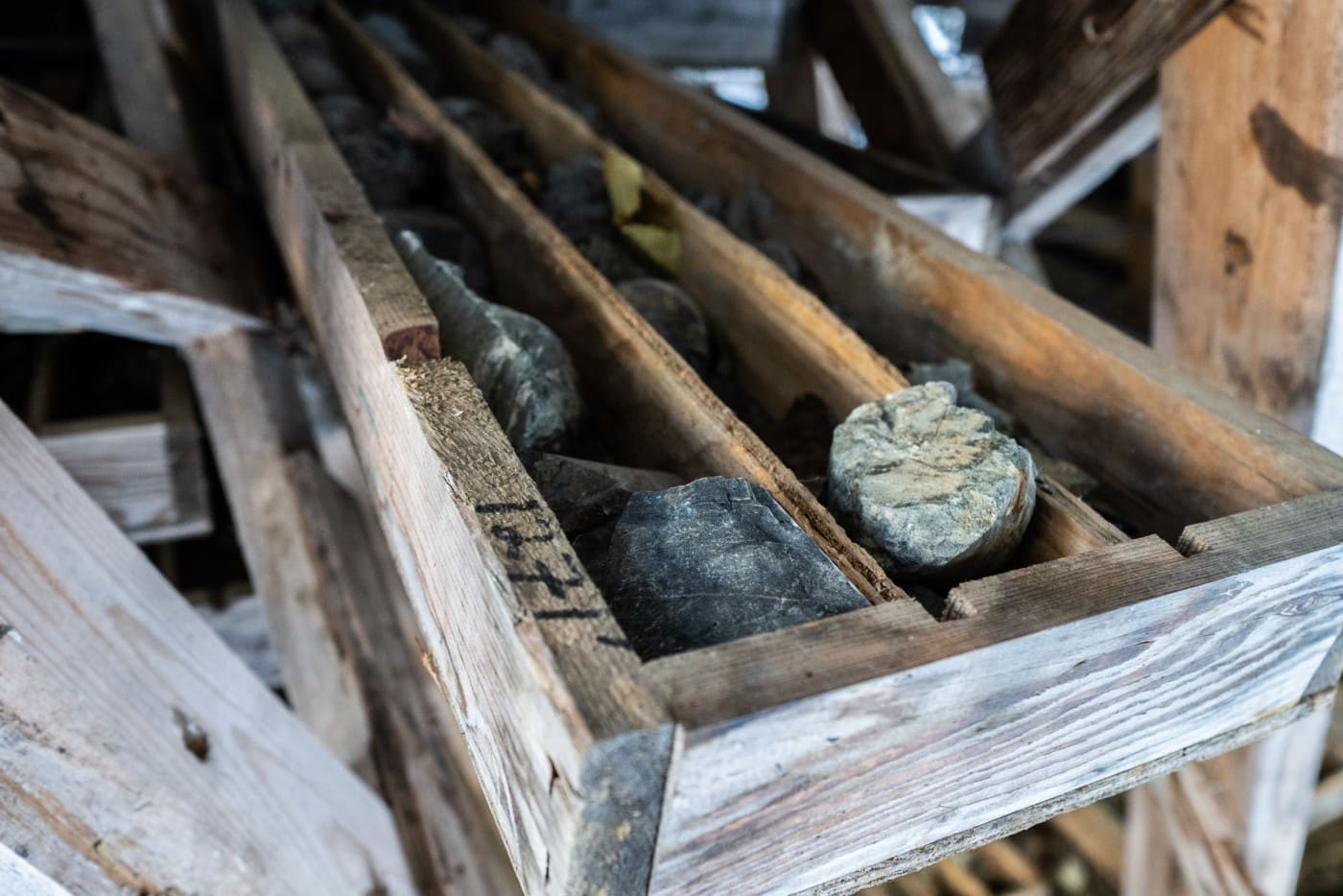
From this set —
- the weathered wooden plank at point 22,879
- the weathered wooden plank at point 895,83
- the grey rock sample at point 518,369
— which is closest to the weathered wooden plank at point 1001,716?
the grey rock sample at point 518,369

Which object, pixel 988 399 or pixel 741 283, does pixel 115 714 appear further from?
pixel 988 399

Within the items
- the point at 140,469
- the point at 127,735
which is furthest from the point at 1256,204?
the point at 140,469

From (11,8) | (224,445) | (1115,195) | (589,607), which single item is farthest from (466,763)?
(1115,195)

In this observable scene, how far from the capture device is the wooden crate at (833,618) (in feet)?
2.45

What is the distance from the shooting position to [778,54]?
11.5 ft

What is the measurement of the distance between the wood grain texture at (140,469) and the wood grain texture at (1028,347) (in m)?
1.17

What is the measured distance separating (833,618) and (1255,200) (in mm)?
1335

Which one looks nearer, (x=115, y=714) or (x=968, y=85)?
(x=115, y=714)

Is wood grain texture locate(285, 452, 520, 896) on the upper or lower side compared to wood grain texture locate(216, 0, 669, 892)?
lower

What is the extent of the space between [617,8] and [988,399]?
8.29ft

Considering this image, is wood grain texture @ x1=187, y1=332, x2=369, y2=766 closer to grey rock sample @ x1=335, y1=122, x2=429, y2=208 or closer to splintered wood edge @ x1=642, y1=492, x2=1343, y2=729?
grey rock sample @ x1=335, y1=122, x2=429, y2=208

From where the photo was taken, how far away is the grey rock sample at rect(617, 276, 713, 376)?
151cm

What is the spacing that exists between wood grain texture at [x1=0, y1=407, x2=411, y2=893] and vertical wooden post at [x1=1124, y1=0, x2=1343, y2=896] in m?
1.64

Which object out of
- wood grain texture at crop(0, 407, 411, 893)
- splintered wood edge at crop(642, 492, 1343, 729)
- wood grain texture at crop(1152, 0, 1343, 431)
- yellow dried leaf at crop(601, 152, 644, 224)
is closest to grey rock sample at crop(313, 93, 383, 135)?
yellow dried leaf at crop(601, 152, 644, 224)
